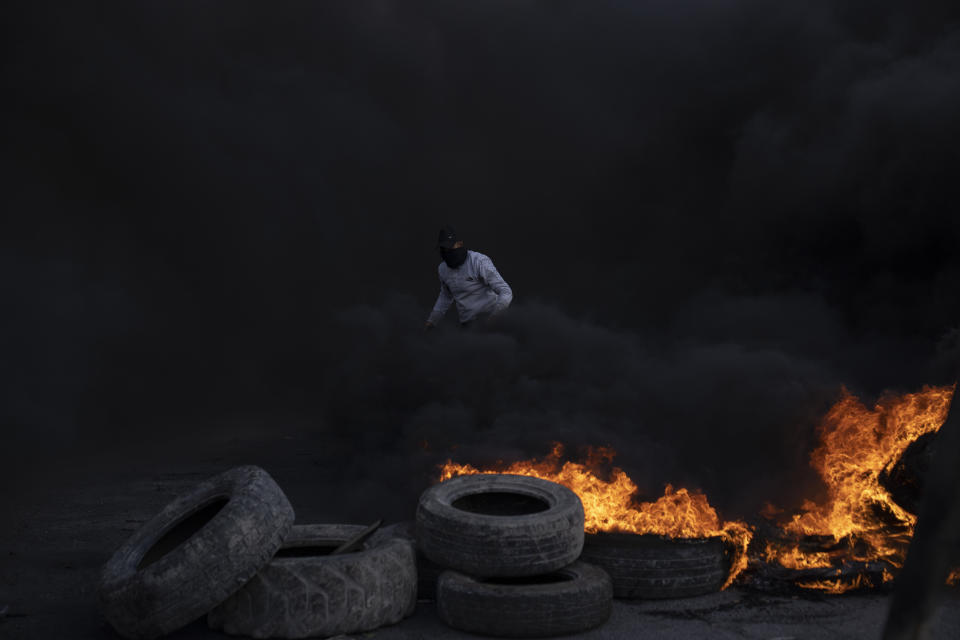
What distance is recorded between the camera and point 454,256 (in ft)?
30.9

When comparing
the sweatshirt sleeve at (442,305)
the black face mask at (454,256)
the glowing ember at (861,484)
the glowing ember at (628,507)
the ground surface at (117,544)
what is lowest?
the ground surface at (117,544)

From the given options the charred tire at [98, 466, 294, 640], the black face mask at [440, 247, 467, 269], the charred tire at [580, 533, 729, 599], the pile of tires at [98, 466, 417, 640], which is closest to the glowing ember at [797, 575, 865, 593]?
the charred tire at [580, 533, 729, 599]

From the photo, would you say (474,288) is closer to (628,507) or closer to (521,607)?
(628,507)

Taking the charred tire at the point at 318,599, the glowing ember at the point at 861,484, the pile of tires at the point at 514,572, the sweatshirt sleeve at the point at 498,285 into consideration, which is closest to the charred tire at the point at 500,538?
the pile of tires at the point at 514,572

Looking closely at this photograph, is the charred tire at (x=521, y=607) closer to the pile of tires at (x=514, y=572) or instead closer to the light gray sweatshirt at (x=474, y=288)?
the pile of tires at (x=514, y=572)

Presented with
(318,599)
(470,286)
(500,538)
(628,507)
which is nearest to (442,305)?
(470,286)

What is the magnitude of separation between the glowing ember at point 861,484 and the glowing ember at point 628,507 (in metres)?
0.51

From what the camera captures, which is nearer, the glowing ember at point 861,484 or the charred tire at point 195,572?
the charred tire at point 195,572

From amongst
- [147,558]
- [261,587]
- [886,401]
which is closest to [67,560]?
[147,558]

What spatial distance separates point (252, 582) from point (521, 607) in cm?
205

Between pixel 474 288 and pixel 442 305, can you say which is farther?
pixel 442 305

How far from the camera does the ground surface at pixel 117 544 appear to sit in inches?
203

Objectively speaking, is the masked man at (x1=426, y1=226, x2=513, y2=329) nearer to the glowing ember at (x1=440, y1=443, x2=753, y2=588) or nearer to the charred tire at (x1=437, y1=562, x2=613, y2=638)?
the glowing ember at (x1=440, y1=443, x2=753, y2=588)

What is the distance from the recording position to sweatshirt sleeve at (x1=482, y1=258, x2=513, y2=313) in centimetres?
964
